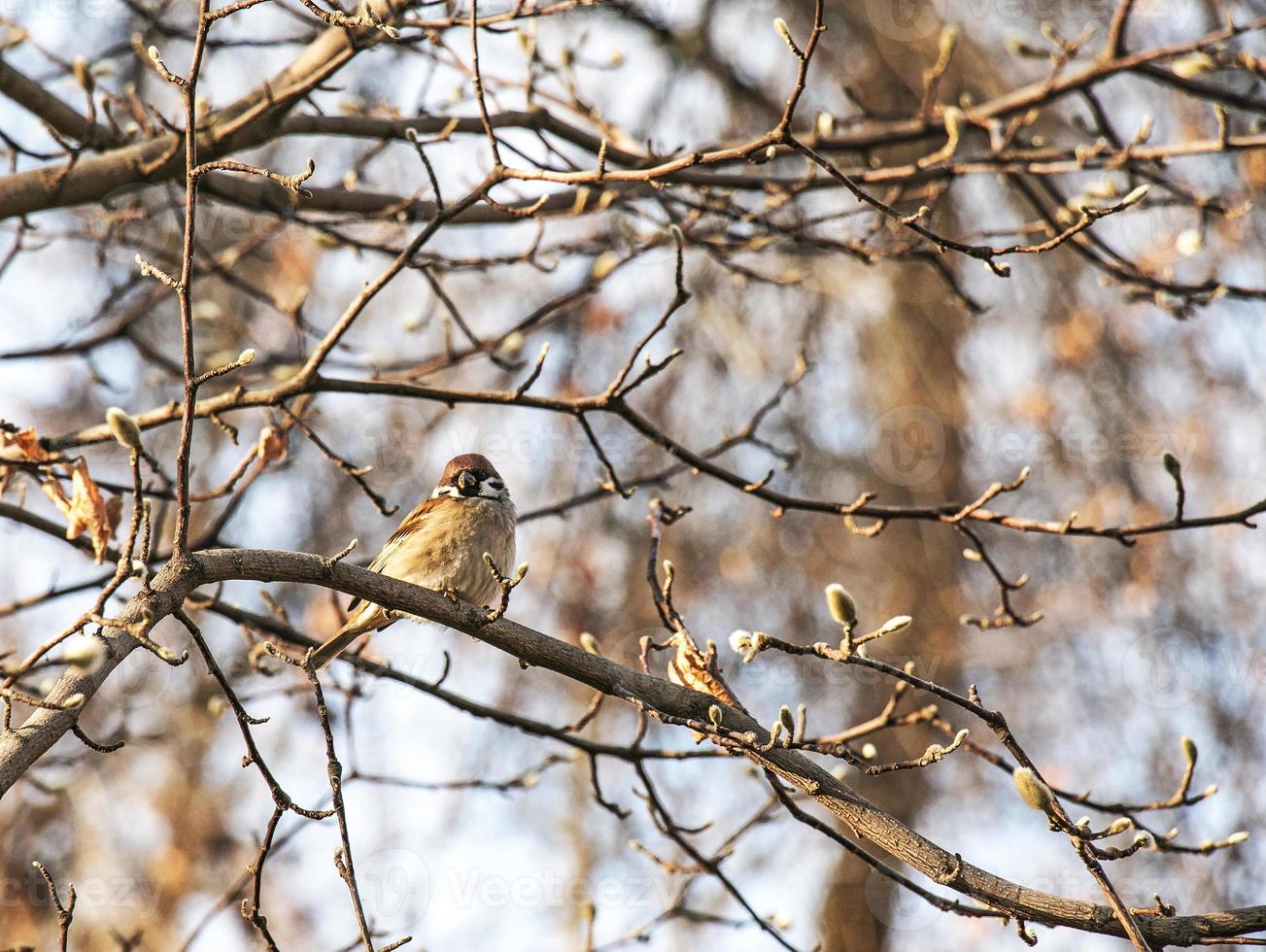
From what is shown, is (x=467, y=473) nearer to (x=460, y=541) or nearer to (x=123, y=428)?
(x=460, y=541)

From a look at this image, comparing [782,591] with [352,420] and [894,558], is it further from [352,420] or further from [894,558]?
[352,420]

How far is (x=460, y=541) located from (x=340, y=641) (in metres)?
0.63

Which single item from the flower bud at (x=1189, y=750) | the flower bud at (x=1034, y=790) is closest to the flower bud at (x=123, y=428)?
the flower bud at (x=1034, y=790)

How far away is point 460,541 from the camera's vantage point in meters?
4.88

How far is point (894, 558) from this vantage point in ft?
31.3

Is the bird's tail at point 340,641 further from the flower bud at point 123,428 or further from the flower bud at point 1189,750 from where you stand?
the flower bud at point 1189,750

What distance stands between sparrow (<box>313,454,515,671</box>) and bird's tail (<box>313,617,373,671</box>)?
0.07 metres

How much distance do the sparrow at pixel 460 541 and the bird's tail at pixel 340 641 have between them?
7 centimetres

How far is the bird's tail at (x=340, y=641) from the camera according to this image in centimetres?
439

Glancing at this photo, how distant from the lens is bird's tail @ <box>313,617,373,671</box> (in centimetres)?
439
